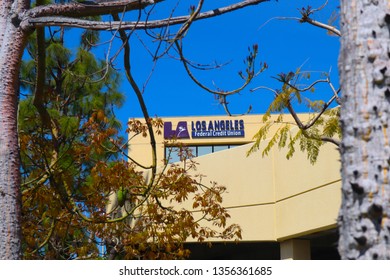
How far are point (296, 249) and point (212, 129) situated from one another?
2671 centimetres

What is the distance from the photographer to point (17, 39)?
773 centimetres

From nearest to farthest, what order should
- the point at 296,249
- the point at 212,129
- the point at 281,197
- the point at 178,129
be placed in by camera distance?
the point at 296,249 < the point at 281,197 < the point at 178,129 < the point at 212,129

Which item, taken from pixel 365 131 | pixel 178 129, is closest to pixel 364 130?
pixel 365 131

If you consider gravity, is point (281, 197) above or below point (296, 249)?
above

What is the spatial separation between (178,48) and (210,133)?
38.4 metres

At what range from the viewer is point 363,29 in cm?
299

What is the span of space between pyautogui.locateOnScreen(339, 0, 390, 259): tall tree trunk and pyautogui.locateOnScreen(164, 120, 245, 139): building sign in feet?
137

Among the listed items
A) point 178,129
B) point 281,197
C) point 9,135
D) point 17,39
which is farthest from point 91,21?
point 178,129

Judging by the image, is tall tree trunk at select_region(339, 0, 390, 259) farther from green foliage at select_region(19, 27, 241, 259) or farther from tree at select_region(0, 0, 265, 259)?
green foliage at select_region(19, 27, 241, 259)

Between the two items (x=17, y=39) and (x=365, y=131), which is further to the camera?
(x=17, y=39)

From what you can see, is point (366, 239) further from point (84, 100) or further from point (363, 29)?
point (84, 100)

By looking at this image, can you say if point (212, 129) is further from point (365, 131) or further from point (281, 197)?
point (365, 131)

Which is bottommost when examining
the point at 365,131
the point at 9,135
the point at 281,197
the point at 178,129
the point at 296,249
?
the point at 365,131

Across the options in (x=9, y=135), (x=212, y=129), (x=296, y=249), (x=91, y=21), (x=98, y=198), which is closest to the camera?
(x=9, y=135)
